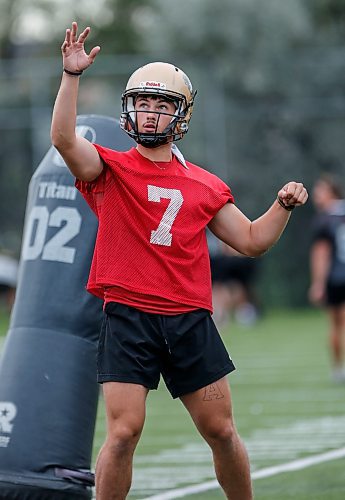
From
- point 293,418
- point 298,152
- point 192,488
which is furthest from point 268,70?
point 192,488

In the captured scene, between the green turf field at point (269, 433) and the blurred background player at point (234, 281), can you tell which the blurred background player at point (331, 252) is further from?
the blurred background player at point (234, 281)

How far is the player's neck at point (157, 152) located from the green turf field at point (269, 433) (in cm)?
215

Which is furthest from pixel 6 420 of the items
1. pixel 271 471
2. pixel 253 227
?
pixel 271 471

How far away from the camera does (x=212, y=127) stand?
24938mm

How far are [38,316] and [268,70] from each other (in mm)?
19957

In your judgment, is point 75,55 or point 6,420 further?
point 6,420

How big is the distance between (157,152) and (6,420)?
5.20 feet

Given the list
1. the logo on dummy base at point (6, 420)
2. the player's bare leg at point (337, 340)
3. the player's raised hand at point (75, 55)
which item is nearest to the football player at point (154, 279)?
the player's raised hand at point (75, 55)

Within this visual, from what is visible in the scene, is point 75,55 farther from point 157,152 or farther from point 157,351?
point 157,351

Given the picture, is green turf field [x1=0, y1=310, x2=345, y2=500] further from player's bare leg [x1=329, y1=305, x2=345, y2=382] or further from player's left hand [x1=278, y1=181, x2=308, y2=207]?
player's left hand [x1=278, y1=181, x2=308, y2=207]

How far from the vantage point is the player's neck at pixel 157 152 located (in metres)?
5.82

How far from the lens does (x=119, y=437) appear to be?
550 centimetres

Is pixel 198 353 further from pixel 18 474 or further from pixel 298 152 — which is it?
pixel 298 152

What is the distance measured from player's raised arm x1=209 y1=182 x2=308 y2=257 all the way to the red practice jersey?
26 centimetres
